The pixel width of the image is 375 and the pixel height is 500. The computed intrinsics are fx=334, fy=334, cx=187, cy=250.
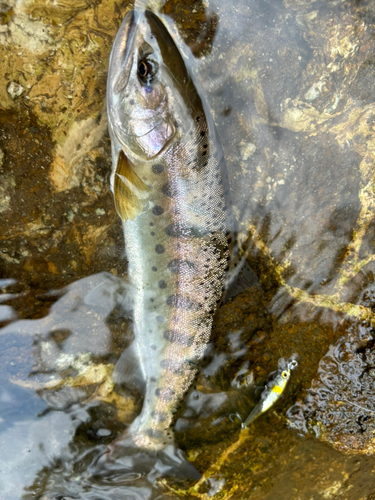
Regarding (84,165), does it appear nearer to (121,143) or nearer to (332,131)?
(121,143)

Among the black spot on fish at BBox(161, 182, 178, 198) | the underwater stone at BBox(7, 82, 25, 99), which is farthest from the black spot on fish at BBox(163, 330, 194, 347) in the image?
the underwater stone at BBox(7, 82, 25, 99)

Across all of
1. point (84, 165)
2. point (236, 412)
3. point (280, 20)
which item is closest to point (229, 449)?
point (236, 412)

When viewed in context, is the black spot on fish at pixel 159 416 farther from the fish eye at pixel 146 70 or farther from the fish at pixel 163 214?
the fish eye at pixel 146 70

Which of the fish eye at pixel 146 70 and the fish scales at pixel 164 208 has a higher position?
the fish eye at pixel 146 70

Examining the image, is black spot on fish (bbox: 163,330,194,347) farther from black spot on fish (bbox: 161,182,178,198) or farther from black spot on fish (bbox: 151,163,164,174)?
black spot on fish (bbox: 151,163,164,174)

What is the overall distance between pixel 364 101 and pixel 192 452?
2850 millimetres

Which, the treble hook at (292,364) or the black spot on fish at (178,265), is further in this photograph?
the treble hook at (292,364)

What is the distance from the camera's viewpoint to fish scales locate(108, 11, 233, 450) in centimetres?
202

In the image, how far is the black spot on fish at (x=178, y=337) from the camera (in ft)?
7.70

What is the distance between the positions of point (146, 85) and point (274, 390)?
232 cm

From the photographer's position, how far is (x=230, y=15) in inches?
85.8

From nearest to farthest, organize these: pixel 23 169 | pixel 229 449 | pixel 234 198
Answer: pixel 23 169, pixel 234 198, pixel 229 449

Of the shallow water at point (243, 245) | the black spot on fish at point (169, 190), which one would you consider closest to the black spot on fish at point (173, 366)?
the shallow water at point (243, 245)

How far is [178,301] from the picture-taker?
2.31 m
